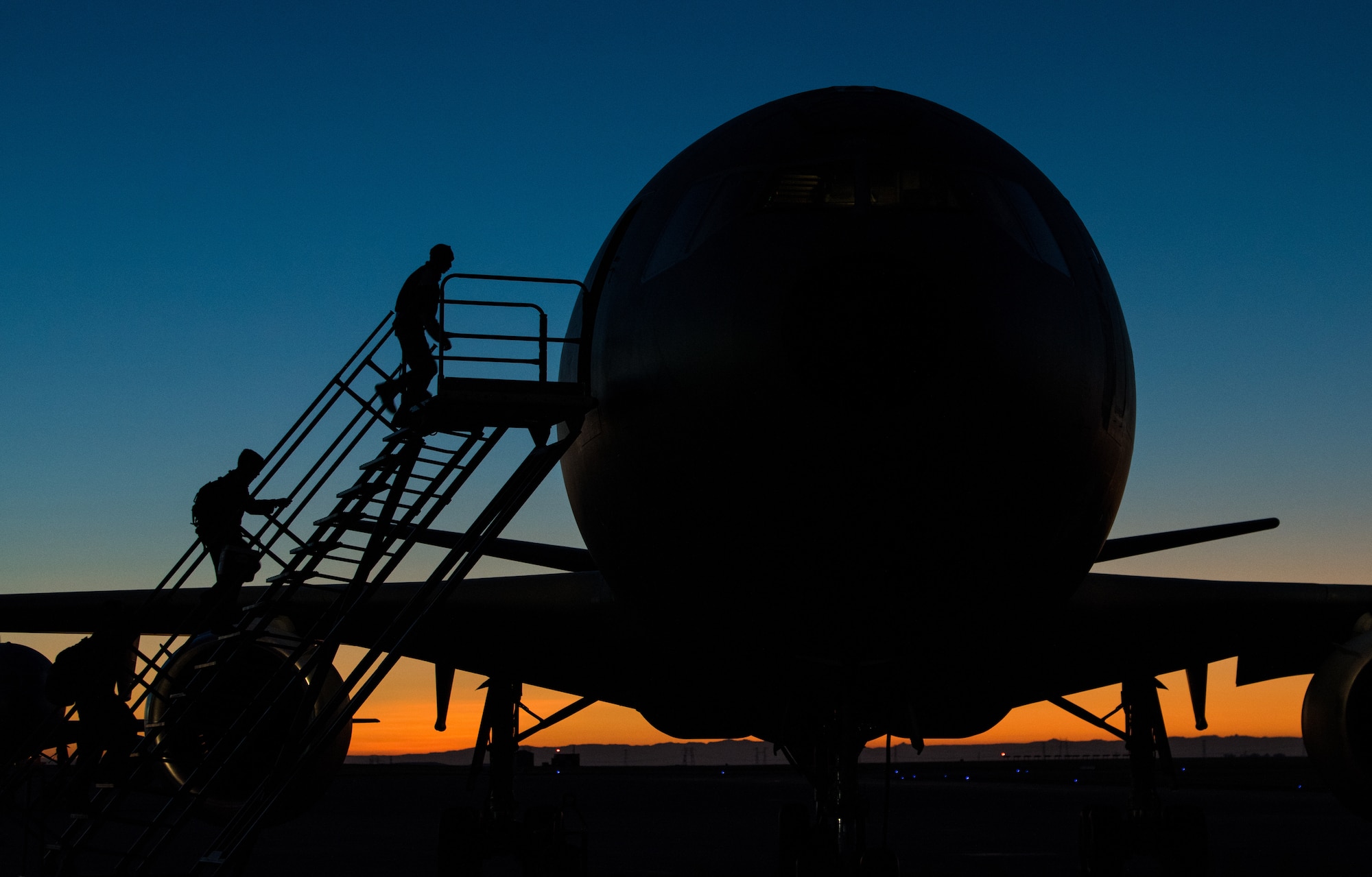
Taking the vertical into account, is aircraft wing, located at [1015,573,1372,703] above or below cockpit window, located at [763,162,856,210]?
below

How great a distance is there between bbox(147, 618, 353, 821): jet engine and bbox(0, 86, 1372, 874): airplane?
6.10 feet

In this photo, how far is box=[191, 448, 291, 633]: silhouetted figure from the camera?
10781mm

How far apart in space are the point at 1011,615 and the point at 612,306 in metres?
3.00

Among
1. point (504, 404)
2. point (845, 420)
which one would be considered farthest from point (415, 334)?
point (845, 420)

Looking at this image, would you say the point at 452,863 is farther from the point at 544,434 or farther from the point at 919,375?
the point at 919,375

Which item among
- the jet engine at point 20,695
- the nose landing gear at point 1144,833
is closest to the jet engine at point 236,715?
the jet engine at point 20,695

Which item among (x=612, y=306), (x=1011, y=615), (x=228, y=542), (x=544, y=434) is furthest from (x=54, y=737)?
(x=1011, y=615)

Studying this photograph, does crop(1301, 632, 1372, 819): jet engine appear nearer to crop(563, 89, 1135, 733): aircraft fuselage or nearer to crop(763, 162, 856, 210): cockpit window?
crop(563, 89, 1135, 733): aircraft fuselage

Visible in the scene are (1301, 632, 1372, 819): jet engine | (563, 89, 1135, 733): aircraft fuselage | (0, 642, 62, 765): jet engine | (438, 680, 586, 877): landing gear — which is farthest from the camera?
(0, 642, 62, 765): jet engine

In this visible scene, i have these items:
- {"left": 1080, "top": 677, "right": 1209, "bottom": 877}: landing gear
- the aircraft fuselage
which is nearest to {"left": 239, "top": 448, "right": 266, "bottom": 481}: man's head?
the aircraft fuselage

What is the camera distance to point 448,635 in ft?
40.9

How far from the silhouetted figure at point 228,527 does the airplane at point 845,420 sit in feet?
7.17

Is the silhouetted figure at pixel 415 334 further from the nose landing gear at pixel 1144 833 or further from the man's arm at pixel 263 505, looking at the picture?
the nose landing gear at pixel 1144 833

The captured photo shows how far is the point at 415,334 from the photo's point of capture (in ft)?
32.3
